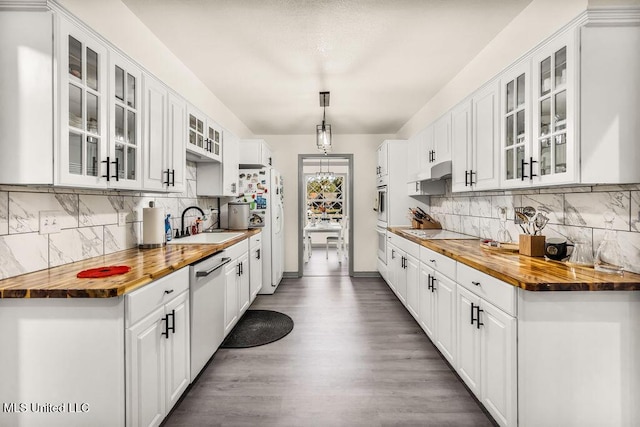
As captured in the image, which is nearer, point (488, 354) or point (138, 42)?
point (488, 354)

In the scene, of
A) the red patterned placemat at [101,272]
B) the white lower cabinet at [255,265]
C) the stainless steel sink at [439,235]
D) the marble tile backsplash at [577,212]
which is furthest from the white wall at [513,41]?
the white lower cabinet at [255,265]

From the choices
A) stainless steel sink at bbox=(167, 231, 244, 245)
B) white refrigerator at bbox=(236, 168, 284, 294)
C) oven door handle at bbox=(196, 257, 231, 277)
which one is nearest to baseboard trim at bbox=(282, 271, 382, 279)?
white refrigerator at bbox=(236, 168, 284, 294)

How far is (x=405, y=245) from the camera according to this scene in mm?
3383

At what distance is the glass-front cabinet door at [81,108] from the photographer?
1.39 metres

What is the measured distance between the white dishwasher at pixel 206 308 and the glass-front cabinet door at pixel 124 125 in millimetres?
698

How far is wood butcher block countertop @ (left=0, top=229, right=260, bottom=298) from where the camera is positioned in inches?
49.4

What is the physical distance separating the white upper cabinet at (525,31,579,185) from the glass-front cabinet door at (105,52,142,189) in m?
2.41

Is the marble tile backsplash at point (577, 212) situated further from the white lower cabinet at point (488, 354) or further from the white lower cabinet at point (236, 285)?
the white lower cabinet at point (236, 285)

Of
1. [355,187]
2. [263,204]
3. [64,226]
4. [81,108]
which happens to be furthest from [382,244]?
[81,108]

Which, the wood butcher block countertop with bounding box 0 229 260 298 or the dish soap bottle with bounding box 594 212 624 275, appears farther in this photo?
the dish soap bottle with bounding box 594 212 624 275

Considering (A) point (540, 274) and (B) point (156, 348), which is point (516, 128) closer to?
(A) point (540, 274)

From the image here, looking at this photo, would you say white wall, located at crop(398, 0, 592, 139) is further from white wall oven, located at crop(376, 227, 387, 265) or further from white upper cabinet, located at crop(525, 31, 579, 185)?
white wall oven, located at crop(376, 227, 387, 265)

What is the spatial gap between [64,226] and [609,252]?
300 centimetres

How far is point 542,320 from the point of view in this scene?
4.68 feet
